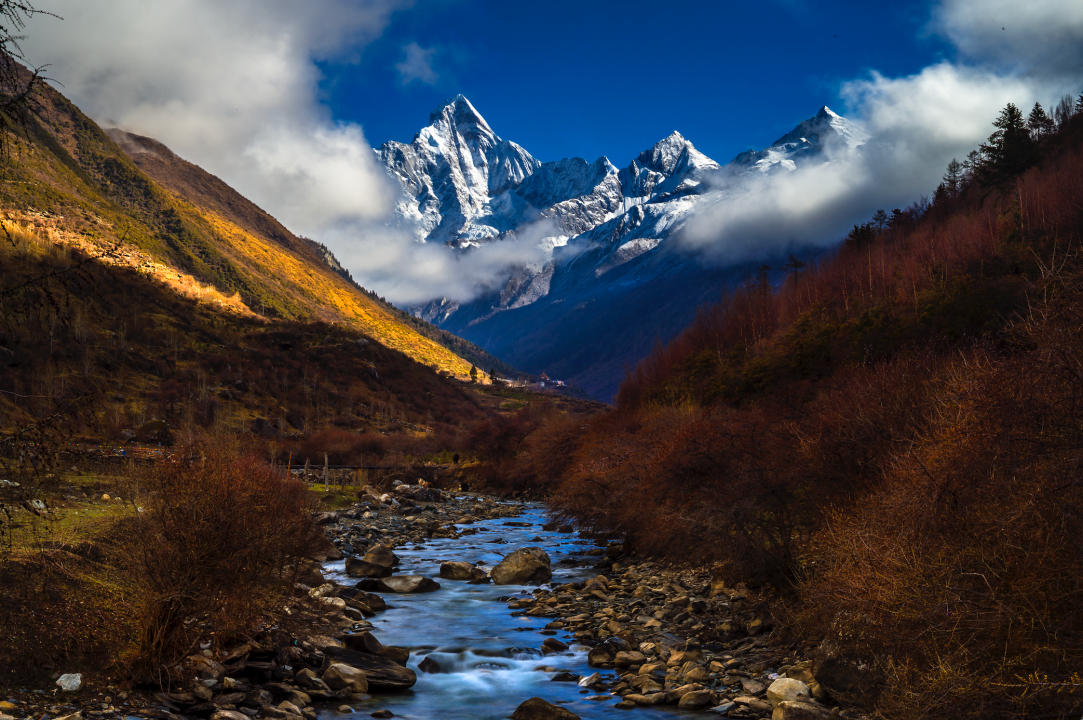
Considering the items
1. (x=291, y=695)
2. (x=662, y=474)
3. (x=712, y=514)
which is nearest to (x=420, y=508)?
(x=662, y=474)

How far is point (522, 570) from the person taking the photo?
30844 millimetres

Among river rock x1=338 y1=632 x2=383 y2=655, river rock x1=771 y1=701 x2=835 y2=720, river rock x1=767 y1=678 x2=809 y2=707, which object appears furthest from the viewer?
river rock x1=338 y1=632 x2=383 y2=655

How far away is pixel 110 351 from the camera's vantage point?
369 feet

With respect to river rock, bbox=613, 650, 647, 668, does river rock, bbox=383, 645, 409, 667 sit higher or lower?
lower

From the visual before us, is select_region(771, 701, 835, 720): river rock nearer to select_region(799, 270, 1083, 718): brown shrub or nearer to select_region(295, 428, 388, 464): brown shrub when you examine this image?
select_region(799, 270, 1083, 718): brown shrub

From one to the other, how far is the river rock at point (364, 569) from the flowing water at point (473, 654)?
578 millimetres

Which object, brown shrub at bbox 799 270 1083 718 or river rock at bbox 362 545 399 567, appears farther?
river rock at bbox 362 545 399 567

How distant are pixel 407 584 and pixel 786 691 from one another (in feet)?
59.9

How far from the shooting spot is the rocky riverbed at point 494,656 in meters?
13.7

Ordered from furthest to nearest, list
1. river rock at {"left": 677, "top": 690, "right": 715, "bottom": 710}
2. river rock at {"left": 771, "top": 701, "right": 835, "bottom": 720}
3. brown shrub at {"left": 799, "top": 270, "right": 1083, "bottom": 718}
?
river rock at {"left": 677, "top": 690, "right": 715, "bottom": 710} → river rock at {"left": 771, "top": 701, "right": 835, "bottom": 720} → brown shrub at {"left": 799, "top": 270, "right": 1083, "bottom": 718}

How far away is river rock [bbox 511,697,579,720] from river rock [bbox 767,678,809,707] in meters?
4.20

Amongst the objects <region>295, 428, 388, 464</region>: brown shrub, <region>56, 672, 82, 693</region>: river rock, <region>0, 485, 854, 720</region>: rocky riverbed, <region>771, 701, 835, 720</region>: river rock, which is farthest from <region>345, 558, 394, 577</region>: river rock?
<region>295, 428, 388, 464</region>: brown shrub

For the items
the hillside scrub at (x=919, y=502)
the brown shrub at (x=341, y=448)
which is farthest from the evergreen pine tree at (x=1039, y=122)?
the brown shrub at (x=341, y=448)

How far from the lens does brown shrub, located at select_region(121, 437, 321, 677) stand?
13.0 meters
